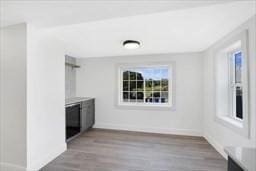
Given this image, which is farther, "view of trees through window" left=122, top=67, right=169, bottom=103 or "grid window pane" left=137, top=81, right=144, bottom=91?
"grid window pane" left=137, top=81, right=144, bottom=91

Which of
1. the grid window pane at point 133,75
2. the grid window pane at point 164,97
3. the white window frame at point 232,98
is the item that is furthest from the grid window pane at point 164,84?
the white window frame at point 232,98

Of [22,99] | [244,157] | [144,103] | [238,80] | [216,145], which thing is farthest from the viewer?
[144,103]

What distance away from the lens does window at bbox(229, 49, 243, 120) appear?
2.79 meters

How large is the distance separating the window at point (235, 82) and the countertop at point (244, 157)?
1838 mm

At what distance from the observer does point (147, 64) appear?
4355 millimetres

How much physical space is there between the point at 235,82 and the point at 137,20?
6.92 ft

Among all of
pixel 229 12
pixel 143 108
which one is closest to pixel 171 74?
pixel 143 108

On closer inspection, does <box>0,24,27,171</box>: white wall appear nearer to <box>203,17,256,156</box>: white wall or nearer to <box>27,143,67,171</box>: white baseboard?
<box>27,143,67,171</box>: white baseboard

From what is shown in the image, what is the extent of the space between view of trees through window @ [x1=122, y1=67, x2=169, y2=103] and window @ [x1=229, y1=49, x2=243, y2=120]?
1.63 meters

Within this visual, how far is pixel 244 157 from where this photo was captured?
110 centimetres

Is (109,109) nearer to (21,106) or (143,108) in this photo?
(143,108)

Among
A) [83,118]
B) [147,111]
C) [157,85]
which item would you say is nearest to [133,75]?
[157,85]

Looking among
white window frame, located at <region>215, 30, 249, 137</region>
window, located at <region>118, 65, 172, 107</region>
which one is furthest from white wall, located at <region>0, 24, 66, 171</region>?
white window frame, located at <region>215, 30, 249, 137</region>

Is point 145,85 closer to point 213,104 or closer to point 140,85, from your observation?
point 140,85
